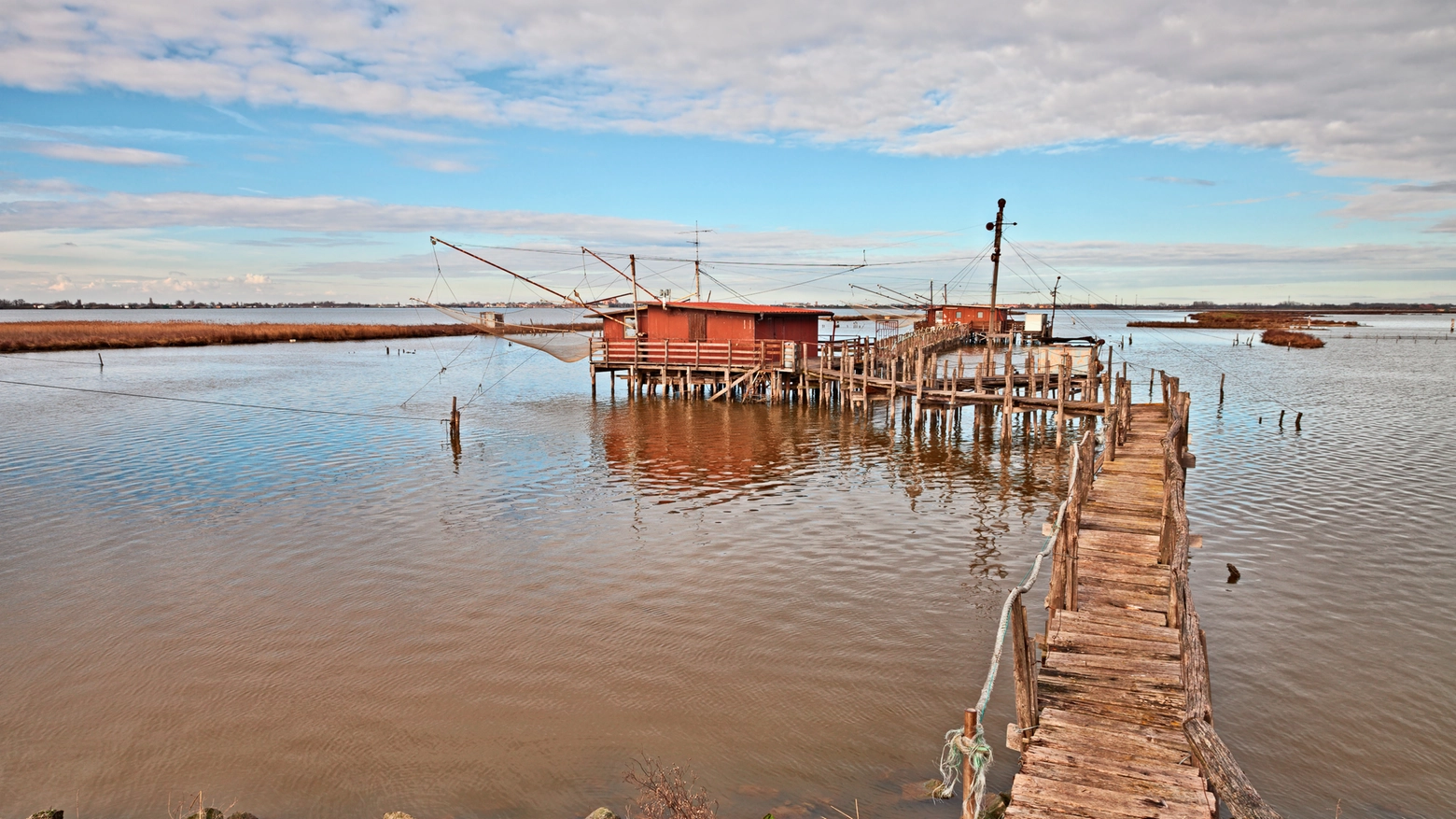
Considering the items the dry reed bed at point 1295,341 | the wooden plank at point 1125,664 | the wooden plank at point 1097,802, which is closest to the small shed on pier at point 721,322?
the wooden plank at point 1125,664

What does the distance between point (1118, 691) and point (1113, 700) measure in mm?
166

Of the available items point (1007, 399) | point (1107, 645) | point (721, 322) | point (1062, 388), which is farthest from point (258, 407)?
point (1107, 645)

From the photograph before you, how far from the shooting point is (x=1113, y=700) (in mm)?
7340

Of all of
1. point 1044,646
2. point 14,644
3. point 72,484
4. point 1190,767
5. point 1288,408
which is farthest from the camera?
point 1288,408

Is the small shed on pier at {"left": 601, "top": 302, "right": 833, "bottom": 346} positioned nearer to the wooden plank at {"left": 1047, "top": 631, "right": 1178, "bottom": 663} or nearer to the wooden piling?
the wooden plank at {"left": 1047, "top": 631, "right": 1178, "bottom": 663}

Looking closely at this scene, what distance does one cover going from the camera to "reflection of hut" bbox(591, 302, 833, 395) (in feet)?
115

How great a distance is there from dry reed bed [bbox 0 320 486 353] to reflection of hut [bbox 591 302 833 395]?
53699 mm

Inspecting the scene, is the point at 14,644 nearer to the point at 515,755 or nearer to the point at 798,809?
the point at 515,755

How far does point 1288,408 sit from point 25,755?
39.1 metres

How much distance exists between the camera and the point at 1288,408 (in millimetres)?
32688

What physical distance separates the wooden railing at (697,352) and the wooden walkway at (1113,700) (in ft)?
80.8

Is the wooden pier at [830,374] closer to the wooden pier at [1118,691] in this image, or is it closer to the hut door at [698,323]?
the hut door at [698,323]

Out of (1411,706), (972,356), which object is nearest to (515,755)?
(1411,706)

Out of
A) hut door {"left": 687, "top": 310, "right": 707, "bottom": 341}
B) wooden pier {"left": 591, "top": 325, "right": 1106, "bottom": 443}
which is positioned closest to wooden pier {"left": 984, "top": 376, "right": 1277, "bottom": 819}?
wooden pier {"left": 591, "top": 325, "right": 1106, "bottom": 443}
